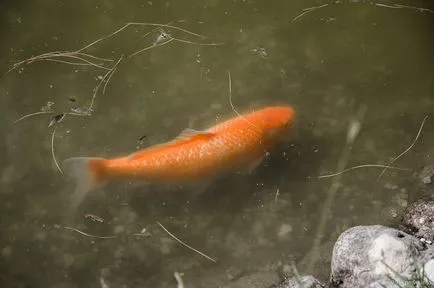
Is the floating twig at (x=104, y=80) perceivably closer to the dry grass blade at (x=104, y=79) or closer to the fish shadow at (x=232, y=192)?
the dry grass blade at (x=104, y=79)

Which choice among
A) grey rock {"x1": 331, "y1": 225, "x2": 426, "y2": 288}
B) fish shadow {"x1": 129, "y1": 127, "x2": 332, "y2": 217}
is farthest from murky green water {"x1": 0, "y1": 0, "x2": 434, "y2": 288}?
grey rock {"x1": 331, "y1": 225, "x2": 426, "y2": 288}

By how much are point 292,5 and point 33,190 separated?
75.6 inches

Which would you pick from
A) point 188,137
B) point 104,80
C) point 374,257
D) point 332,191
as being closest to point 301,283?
point 374,257

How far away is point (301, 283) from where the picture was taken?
323 centimetres

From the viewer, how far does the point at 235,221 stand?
366 cm

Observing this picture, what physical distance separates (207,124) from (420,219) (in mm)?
1290

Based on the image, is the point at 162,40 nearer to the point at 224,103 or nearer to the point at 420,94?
the point at 224,103

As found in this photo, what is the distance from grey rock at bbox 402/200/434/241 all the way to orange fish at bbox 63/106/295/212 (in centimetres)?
85

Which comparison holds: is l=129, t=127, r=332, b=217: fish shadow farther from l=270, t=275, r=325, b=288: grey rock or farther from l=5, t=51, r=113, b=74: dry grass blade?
l=5, t=51, r=113, b=74: dry grass blade

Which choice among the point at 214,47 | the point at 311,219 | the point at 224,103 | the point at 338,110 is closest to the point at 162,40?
the point at 214,47

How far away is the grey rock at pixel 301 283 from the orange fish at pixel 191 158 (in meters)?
0.66

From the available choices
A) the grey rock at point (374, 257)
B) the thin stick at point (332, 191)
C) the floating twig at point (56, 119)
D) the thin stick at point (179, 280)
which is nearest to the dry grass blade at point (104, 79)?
the floating twig at point (56, 119)

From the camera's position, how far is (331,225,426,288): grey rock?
2980 mm

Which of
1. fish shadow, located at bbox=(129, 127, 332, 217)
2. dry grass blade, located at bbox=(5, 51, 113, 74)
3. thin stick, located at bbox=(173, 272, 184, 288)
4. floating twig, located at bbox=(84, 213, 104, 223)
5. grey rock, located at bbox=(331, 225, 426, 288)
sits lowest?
thin stick, located at bbox=(173, 272, 184, 288)
